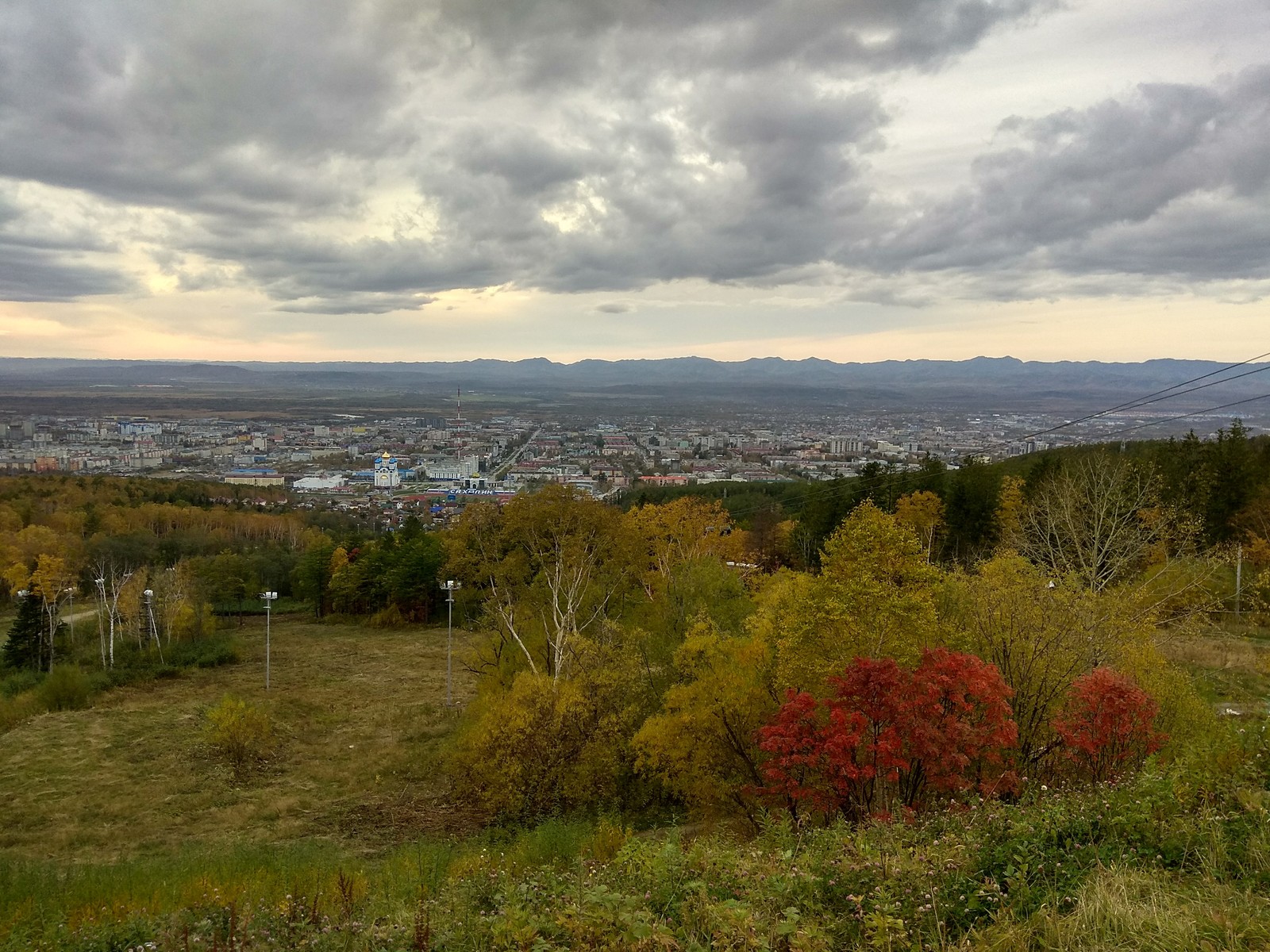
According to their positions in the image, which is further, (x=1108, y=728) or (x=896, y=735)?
(x=896, y=735)

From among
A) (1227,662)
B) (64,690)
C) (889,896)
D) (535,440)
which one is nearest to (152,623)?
(64,690)

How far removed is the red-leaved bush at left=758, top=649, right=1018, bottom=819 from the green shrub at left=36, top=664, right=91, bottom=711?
89.7 feet

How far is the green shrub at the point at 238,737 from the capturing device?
66.4 ft

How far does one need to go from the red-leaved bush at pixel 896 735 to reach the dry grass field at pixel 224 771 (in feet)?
28.3

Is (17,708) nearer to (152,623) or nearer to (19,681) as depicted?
(19,681)

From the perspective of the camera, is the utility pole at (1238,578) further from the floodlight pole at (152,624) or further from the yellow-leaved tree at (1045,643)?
the floodlight pole at (152,624)

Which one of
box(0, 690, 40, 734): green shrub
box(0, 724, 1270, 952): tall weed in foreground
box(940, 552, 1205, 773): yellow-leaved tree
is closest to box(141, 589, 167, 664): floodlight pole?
box(0, 690, 40, 734): green shrub

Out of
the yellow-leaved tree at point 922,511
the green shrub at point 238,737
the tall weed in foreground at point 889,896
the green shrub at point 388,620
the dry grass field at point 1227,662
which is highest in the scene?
the tall weed in foreground at point 889,896

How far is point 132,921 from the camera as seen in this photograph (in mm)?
6598

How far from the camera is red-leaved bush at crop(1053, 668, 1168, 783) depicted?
991 centimetres

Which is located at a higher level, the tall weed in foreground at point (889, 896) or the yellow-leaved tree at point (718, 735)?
the tall weed in foreground at point (889, 896)

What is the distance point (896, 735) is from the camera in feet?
33.5

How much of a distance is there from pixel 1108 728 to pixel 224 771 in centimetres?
2114

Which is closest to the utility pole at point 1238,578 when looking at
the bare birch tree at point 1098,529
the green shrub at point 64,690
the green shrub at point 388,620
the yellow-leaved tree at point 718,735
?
the bare birch tree at point 1098,529
